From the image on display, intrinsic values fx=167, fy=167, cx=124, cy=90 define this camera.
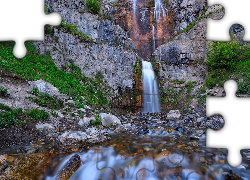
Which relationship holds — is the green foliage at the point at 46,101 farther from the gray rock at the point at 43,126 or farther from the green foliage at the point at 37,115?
the gray rock at the point at 43,126

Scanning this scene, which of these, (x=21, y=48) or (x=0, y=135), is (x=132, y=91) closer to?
(x=0, y=135)

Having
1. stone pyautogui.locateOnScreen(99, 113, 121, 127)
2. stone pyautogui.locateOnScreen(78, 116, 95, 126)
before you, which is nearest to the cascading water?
stone pyautogui.locateOnScreen(99, 113, 121, 127)

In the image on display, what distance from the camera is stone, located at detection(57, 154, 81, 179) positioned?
3.49m

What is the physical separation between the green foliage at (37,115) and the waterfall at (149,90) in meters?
9.41

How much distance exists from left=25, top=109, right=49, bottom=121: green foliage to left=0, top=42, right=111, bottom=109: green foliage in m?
0.97

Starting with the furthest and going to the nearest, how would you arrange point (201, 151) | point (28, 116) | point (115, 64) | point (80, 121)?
1. point (115, 64)
2. point (80, 121)
3. point (28, 116)
4. point (201, 151)

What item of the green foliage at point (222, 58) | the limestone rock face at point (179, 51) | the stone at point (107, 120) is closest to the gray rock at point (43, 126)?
the stone at point (107, 120)

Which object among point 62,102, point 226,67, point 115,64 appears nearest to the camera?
point 62,102

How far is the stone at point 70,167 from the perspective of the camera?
3494mm

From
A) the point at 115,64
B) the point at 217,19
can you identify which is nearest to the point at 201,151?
the point at 217,19

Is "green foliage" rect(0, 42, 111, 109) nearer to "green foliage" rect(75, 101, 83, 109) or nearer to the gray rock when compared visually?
"green foliage" rect(75, 101, 83, 109)

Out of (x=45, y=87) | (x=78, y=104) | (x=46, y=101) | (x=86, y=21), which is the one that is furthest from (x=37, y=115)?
(x=86, y=21)

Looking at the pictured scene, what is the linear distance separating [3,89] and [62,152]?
12.7ft

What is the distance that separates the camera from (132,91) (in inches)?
593
